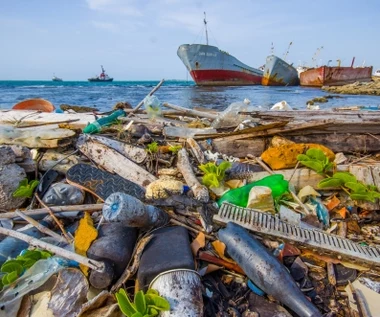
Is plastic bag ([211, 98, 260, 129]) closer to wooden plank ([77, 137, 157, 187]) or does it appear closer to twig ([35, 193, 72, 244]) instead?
wooden plank ([77, 137, 157, 187])

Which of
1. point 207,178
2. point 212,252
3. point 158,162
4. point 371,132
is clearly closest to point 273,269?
point 212,252

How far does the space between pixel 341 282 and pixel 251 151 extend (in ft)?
6.02

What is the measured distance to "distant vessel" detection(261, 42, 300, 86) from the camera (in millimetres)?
31734

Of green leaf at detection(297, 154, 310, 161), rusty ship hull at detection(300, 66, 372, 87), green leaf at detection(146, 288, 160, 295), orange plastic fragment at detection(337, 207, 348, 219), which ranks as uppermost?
green leaf at detection(297, 154, 310, 161)

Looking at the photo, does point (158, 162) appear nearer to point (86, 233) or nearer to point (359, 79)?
point (86, 233)

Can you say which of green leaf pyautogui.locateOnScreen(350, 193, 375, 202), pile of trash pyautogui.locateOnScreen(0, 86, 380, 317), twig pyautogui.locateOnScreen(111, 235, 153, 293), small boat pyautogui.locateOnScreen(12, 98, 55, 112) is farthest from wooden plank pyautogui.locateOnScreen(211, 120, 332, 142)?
small boat pyautogui.locateOnScreen(12, 98, 55, 112)

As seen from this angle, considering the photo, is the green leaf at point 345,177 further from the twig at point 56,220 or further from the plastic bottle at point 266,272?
the twig at point 56,220

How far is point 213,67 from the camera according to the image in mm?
30266

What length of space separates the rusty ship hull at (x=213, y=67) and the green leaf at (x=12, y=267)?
28.7 m

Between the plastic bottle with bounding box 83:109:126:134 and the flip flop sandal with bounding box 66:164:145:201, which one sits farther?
the plastic bottle with bounding box 83:109:126:134

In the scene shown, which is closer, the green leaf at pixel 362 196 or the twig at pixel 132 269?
the twig at pixel 132 269

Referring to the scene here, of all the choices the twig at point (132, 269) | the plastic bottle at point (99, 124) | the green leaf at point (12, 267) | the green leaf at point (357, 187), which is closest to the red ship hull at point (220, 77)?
the plastic bottle at point (99, 124)

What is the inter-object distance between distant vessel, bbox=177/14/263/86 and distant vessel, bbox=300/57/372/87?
6408 millimetres

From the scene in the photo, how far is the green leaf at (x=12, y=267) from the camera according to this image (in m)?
1.70
